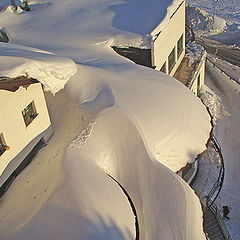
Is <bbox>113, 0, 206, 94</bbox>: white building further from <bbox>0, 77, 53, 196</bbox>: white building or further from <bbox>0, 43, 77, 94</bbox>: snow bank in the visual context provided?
<bbox>0, 77, 53, 196</bbox>: white building

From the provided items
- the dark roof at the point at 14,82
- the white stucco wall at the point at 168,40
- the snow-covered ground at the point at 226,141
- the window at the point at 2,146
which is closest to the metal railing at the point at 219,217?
the snow-covered ground at the point at 226,141

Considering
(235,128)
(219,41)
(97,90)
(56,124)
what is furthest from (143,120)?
(219,41)

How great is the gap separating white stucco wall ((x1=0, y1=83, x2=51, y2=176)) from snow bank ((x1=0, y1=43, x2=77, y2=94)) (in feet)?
1.93

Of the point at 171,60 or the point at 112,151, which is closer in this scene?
the point at 112,151

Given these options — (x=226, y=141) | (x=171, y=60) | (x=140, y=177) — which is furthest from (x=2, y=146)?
(x=171, y=60)

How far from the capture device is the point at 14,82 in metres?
11.1

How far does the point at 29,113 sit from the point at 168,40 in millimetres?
12744

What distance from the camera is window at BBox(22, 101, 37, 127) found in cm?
1245

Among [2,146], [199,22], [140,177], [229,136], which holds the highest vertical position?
[2,146]

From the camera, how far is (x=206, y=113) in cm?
1590

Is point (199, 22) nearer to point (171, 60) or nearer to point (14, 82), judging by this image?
point (171, 60)

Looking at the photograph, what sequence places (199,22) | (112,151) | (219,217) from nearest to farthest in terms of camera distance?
(112,151)
(219,217)
(199,22)

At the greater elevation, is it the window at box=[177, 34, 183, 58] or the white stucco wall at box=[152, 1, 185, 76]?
the white stucco wall at box=[152, 1, 185, 76]

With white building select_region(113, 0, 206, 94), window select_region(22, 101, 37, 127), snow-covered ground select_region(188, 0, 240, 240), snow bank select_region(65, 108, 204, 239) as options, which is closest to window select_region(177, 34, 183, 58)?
white building select_region(113, 0, 206, 94)
